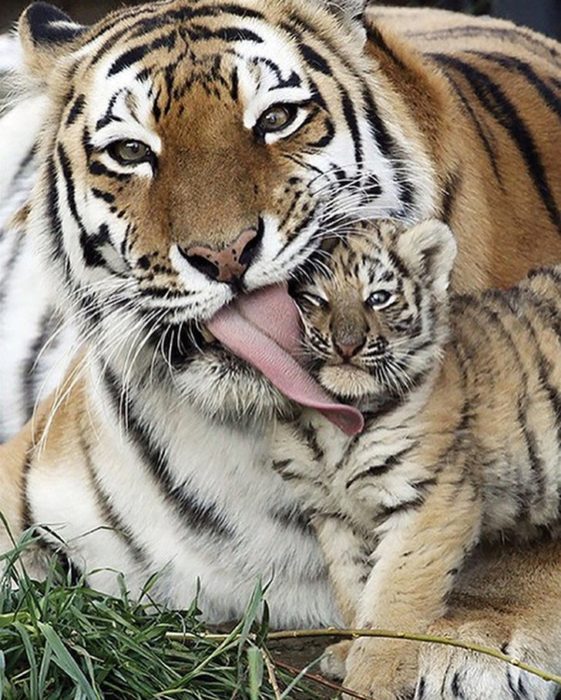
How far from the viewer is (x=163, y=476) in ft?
9.41

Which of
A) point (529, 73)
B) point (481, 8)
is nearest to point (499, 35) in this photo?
point (529, 73)

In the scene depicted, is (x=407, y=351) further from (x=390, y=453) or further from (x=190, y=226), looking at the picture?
(x=190, y=226)

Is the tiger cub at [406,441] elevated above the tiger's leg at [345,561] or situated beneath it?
elevated above

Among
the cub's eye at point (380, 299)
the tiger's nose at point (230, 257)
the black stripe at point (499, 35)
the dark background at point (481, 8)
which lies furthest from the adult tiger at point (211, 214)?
the dark background at point (481, 8)

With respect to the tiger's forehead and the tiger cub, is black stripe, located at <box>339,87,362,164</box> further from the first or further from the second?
the tiger cub

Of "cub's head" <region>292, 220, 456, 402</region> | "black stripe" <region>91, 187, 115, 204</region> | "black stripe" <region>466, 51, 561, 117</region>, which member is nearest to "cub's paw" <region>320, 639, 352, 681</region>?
"cub's head" <region>292, 220, 456, 402</region>

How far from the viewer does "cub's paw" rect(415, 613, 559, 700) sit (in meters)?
2.30

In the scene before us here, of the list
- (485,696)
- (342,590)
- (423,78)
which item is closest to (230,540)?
(342,590)

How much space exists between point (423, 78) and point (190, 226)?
68cm

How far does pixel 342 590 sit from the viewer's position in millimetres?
2434

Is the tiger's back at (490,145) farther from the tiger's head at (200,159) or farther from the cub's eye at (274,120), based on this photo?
the cub's eye at (274,120)

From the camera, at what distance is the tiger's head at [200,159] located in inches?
92.8

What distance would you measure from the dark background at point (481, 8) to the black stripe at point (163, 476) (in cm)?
262

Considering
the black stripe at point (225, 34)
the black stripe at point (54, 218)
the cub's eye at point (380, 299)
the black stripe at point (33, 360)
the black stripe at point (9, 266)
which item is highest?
the black stripe at point (225, 34)
